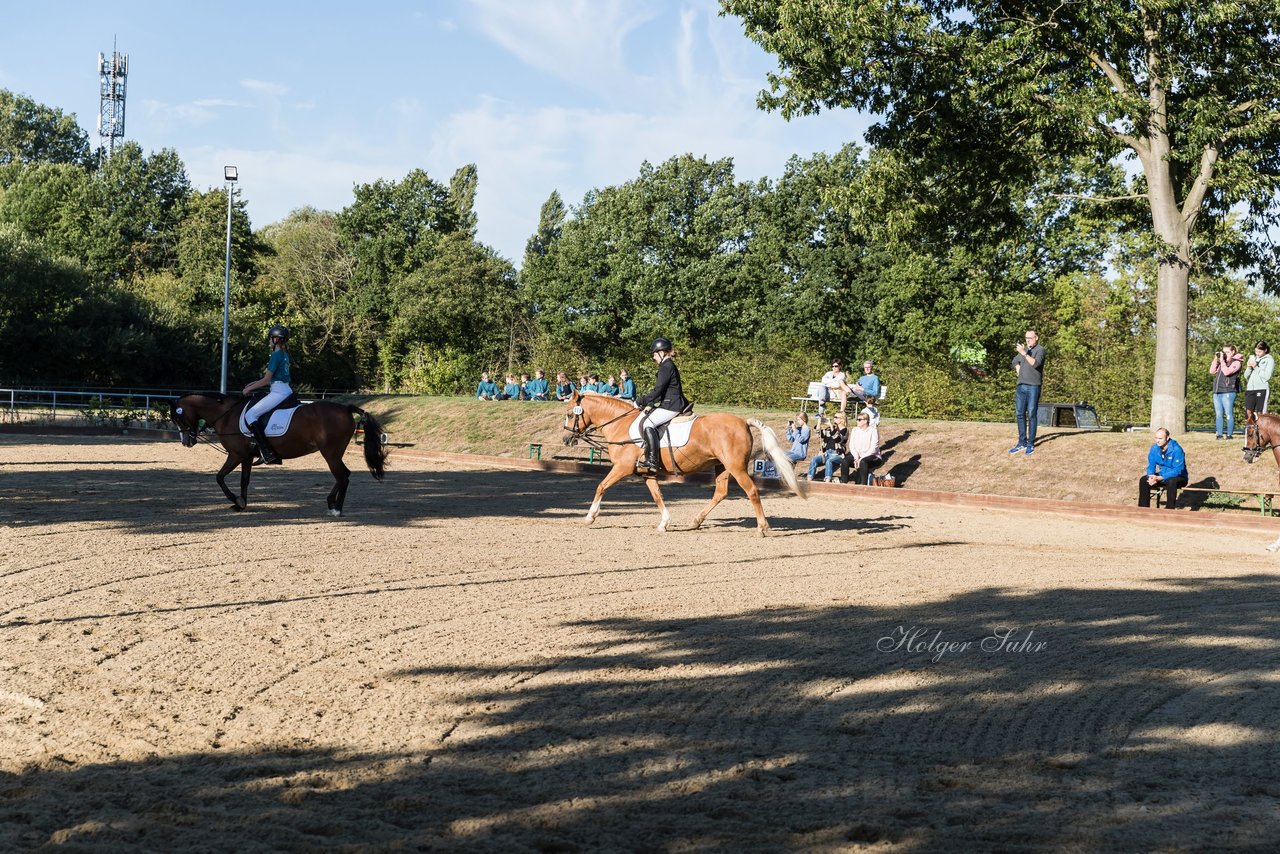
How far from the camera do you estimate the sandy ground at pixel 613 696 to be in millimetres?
4547

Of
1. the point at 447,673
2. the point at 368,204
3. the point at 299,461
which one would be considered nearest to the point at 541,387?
the point at 299,461

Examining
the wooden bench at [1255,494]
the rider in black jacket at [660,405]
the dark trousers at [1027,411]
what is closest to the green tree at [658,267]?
the dark trousers at [1027,411]

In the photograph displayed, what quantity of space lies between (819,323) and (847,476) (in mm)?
29978

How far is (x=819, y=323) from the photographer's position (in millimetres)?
52875

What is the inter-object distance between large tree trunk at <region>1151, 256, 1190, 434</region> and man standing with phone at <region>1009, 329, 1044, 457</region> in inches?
108

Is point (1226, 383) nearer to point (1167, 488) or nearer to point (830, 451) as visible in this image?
point (1167, 488)

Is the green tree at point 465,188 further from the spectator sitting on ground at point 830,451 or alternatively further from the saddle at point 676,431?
the saddle at point 676,431

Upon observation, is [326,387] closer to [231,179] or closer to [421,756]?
[231,179]

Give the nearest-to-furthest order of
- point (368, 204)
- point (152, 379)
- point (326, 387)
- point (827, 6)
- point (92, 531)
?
1. point (92, 531)
2. point (827, 6)
3. point (152, 379)
4. point (326, 387)
5. point (368, 204)

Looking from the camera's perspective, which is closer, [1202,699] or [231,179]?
[1202,699]

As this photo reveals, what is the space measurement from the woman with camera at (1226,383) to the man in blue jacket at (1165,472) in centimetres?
369

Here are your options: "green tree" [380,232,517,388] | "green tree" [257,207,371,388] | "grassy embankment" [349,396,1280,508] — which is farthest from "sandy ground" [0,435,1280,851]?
"green tree" [380,232,517,388]

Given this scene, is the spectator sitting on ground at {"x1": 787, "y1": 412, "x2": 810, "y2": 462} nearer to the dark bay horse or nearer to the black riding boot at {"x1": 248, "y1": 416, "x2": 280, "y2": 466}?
the dark bay horse

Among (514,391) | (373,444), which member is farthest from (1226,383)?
(514,391)
